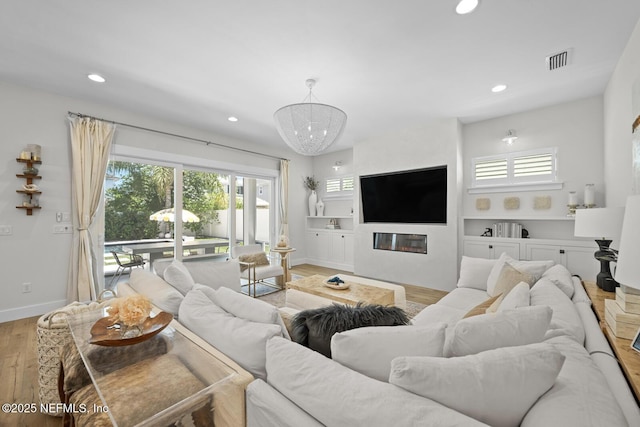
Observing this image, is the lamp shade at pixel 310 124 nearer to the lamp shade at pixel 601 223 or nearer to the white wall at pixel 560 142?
the lamp shade at pixel 601 223

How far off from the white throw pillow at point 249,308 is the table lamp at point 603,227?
2147 millimetres

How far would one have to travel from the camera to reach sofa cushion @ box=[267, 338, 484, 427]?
76cm

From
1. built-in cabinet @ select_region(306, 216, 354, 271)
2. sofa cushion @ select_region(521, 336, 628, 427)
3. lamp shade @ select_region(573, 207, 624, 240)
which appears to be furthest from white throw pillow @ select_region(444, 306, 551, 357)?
built-in cabinet @ select_region(306, 216, 354, 271)

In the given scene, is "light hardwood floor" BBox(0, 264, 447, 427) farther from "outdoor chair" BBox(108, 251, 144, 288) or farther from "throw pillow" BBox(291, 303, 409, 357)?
"throw pillow" BBox(291, 303, 409, 357)

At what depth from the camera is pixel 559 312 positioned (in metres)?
1.55

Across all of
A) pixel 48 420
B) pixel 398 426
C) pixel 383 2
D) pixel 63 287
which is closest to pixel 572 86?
pixel 383 2

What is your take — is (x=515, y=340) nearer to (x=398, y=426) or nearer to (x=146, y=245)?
(x=398, y=426)

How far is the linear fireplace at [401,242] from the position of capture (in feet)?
15.7

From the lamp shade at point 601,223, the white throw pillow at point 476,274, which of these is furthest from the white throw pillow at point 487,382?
the white throw pillow at point 476,274

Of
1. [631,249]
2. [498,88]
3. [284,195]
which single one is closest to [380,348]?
[631,249]

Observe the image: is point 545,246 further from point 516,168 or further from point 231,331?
point 231,331

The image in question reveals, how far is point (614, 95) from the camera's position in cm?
292

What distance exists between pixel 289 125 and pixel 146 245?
3.20m

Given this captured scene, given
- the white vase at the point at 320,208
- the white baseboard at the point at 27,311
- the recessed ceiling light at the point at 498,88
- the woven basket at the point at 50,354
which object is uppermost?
the recessed ceiling light at the point at 498,88
